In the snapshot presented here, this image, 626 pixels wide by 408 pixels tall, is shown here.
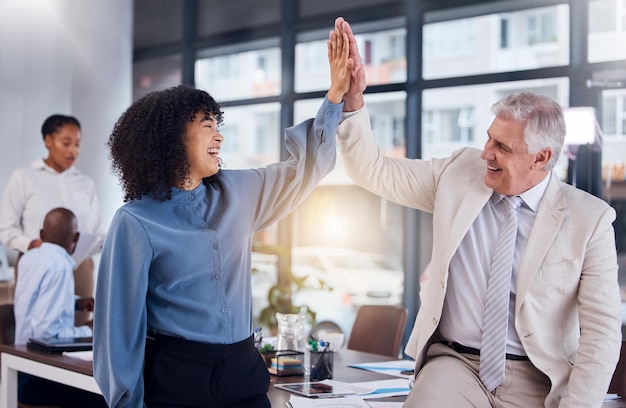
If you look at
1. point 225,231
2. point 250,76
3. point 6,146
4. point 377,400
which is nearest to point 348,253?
point 250,76

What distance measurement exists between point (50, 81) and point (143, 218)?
19.1ft

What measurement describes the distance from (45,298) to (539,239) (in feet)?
7.81

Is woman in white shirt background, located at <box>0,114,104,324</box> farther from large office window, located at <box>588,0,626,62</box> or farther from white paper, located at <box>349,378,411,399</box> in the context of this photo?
large office window, located at <box>588,0,626,62</box>

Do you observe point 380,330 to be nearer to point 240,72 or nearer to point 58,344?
point 58,344

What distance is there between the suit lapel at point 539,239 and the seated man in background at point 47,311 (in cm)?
206

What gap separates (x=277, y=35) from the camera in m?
7.49

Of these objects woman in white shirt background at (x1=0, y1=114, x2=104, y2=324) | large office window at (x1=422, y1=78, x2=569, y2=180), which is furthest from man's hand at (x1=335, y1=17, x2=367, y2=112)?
large office window at (x1=422, y1=78, x2=569, y2=180)

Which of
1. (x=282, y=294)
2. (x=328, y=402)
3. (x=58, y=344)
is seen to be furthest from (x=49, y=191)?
(x=328, y=402)

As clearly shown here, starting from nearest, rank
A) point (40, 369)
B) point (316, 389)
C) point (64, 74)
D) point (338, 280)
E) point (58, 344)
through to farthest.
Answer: point (316, 389) < point (40, 369) < point (58, 344) < point (338, 280) < point (64, 74)

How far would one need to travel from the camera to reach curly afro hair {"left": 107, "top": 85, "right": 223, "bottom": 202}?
7.58 ft

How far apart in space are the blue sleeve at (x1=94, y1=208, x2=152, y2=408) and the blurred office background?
4.23 m

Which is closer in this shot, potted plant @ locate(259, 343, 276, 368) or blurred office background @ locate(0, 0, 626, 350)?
potted plant @ locate(259, 343, 276, 368)

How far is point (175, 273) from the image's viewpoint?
227 cm

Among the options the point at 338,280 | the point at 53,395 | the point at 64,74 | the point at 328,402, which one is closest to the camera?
the point at 328,402
